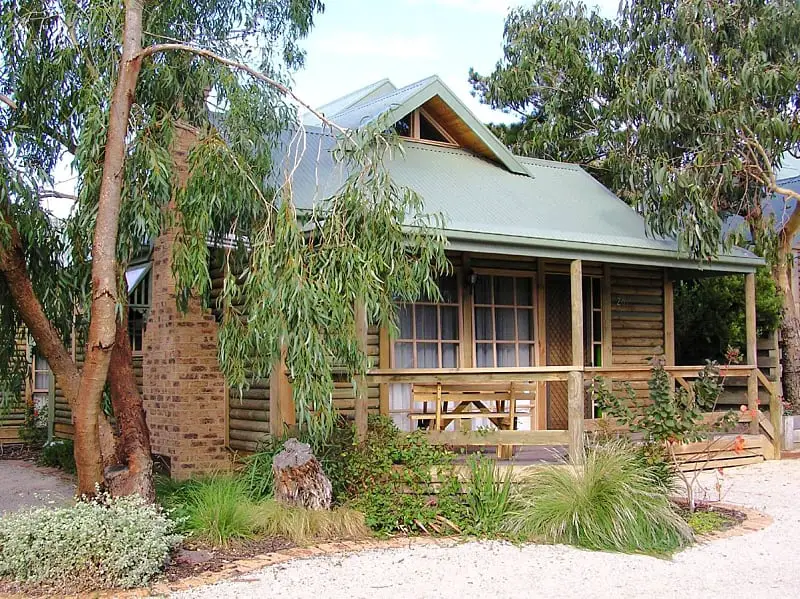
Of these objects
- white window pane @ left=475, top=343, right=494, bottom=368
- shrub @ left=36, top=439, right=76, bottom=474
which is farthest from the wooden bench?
shrub @ left=36, top=439, right=76, bottom=474

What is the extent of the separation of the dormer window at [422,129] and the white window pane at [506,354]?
324 centimetres

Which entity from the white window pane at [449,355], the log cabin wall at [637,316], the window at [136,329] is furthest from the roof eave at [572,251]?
the window at [136,329]

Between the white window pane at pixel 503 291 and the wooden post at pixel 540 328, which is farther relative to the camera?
the wooden post at pixel 540 328

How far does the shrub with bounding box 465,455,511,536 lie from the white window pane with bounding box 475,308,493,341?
4.20 meters

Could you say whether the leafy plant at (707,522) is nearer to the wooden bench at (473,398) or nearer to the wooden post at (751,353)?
the wooden bench at (473,398)

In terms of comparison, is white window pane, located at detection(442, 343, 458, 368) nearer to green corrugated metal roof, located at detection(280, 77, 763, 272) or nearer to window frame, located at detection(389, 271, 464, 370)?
window frame, located at detection(389, 271, 464, 370)

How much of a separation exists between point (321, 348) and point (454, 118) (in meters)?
7.07

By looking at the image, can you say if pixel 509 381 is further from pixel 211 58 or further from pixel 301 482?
pixel 211 58

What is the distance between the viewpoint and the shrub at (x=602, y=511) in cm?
752

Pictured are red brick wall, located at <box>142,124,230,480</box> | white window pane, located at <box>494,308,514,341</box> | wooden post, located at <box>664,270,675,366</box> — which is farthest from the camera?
wooden post, located at <box>664,270,675,366</box>

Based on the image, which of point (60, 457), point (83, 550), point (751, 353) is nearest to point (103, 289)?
point (83, 550)

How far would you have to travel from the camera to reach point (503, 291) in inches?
500

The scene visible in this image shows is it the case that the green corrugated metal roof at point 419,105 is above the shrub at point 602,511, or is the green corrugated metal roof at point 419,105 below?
above

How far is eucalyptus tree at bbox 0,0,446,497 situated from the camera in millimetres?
7359
